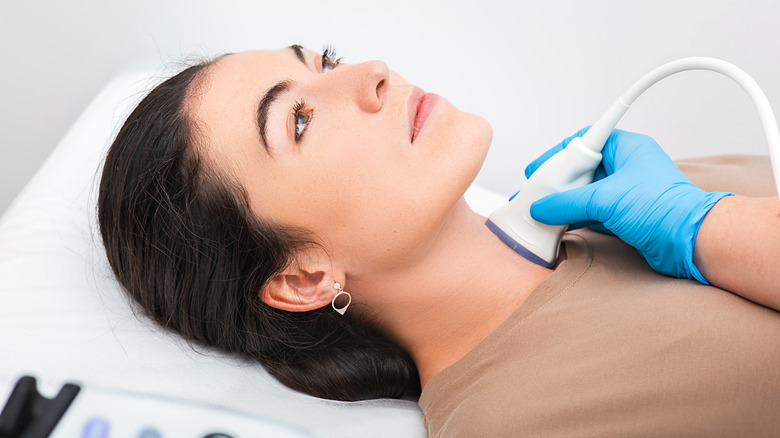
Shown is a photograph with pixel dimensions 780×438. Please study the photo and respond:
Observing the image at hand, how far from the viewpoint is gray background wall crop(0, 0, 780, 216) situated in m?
1.80

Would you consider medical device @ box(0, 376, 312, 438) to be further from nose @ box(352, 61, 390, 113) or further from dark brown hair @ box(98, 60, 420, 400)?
nose @ box(352, 61, 390, 113)

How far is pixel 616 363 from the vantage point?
945mm

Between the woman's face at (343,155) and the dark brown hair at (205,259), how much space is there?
5 centimetres

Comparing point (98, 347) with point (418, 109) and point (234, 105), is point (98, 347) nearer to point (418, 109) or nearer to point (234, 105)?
point (234, 105)

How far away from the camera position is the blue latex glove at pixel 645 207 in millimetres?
1021

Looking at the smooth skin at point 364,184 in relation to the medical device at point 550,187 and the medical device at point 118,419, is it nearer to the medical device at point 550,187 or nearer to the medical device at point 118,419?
the medical device at point 550,187

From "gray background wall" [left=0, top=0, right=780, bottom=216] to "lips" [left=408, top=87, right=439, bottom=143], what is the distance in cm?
86

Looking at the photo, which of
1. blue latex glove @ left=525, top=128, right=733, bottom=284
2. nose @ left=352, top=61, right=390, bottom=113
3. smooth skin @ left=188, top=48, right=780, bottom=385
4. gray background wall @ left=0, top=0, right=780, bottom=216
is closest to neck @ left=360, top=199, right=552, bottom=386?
smooth skin @ left=188, top=48, right=780, bottom=385

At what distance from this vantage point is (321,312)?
4.03 ft

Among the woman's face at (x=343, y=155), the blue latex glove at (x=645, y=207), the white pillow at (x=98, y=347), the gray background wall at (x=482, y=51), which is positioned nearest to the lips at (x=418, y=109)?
the woman's face at (x=343, y=155)

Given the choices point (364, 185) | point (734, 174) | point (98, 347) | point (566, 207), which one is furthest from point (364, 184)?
point (734, 174)

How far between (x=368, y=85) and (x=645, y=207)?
0.51 m

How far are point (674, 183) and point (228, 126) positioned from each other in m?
0.77

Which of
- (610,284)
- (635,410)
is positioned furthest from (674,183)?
(635,410)
